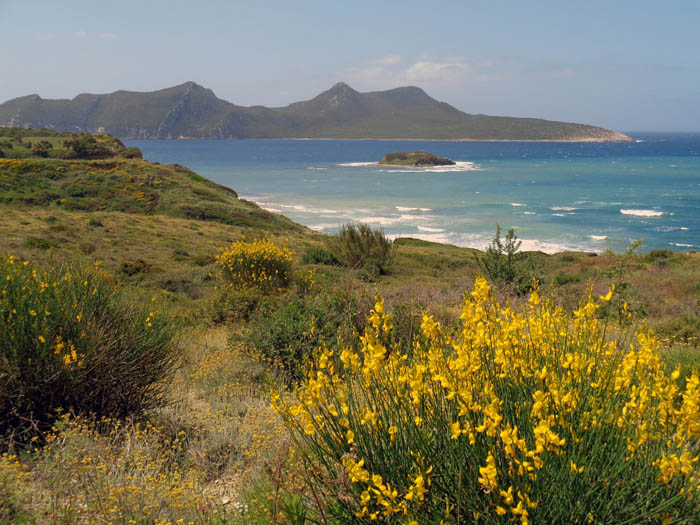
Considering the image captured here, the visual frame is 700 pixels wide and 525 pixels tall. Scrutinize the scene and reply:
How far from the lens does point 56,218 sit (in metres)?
26.9

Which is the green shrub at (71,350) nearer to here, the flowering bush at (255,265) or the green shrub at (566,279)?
the flowering bush at (255,265)

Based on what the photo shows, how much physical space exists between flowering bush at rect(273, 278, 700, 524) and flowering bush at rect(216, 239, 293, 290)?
10.6 meters

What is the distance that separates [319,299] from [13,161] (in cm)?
4446

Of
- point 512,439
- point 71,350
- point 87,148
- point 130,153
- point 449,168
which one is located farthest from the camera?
point 449,168

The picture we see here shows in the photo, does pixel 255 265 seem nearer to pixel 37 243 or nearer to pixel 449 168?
pixel 37 243

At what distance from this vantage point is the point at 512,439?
1.92 m

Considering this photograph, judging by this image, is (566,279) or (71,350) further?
(566,279)

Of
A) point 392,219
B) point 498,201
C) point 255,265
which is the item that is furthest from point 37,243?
point 498,201

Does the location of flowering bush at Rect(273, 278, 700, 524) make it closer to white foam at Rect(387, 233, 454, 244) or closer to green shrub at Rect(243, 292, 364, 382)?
green shrub at Rect(243, 292, 364, 382)

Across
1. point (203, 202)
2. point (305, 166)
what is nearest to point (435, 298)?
point (203, 202)

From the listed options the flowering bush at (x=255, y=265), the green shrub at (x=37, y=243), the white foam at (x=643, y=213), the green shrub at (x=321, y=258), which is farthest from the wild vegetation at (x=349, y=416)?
the white foam at (x=643, y=213)

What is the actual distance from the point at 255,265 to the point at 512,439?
11.8 m

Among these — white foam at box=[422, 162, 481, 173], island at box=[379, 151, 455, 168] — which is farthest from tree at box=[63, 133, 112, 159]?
island at box=[379, 151, 455, 168]

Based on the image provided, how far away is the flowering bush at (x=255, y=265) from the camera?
1307cm
